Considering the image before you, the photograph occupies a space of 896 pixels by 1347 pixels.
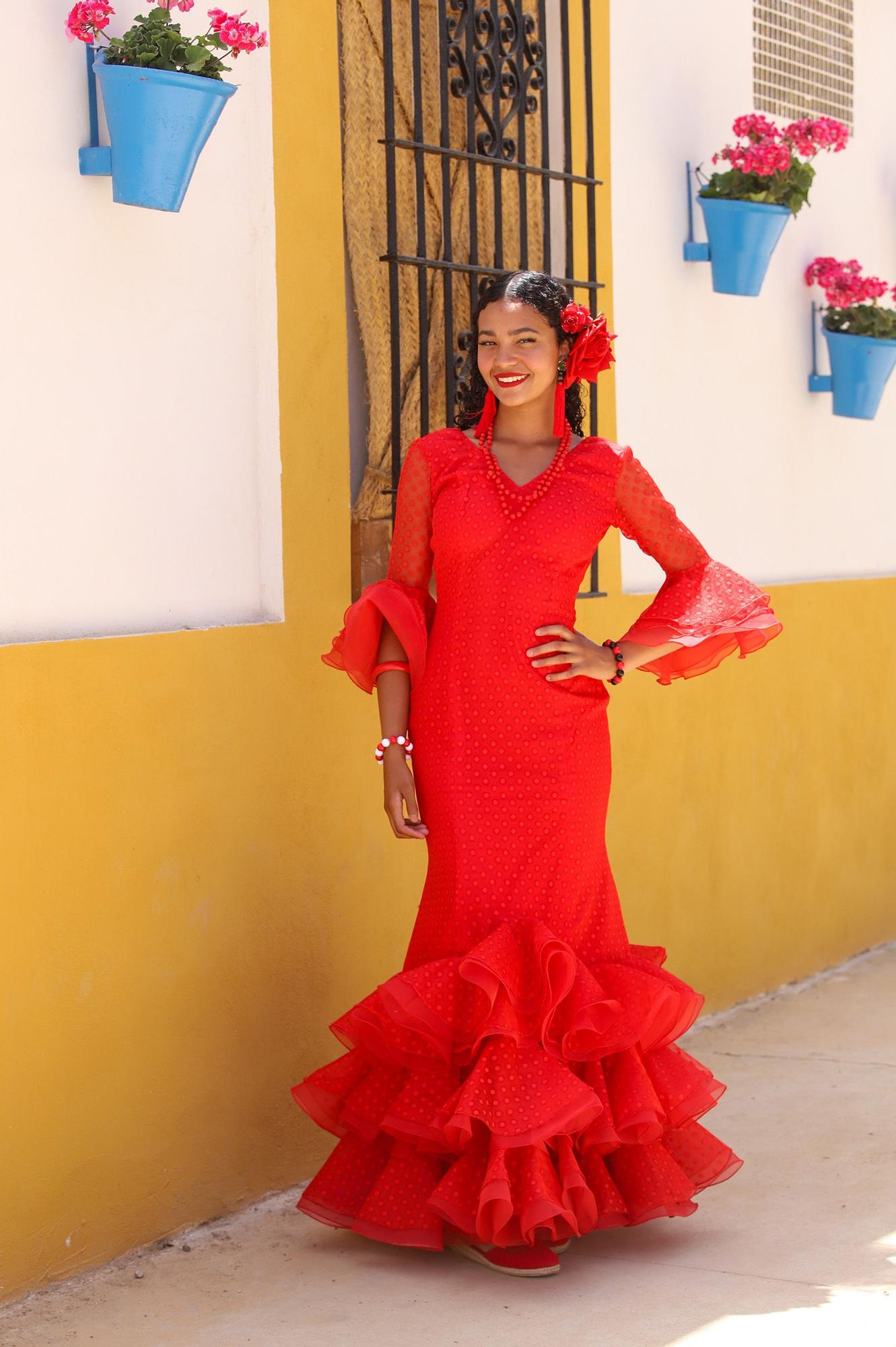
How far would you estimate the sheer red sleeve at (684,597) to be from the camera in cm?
346

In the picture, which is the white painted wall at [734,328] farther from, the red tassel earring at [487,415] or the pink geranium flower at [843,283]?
the red tassel earring at [487,415]

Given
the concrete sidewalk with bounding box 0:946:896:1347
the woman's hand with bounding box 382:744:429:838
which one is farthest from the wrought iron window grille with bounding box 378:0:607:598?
the concrete sidewalk with bounding box 0:946:896:1347

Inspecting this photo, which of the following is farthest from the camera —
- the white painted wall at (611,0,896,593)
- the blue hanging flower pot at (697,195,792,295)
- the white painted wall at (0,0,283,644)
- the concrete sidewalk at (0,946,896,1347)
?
the blue hanging flower pot at (697,195,792,295)

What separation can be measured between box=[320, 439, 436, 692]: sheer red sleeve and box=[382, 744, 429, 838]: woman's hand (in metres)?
0.17

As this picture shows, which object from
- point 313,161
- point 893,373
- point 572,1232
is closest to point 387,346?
point 313,161

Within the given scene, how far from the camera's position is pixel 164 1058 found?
3422mm

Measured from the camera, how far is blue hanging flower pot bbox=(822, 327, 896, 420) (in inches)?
235

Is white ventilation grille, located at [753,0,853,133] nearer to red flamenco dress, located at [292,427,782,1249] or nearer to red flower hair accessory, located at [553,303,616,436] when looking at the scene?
red flower hair accessory, located at [553,303,616,436]

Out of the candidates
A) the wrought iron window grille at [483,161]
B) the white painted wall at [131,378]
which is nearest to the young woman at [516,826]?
the white painted wall at [131,378]

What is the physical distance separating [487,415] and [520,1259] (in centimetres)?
161

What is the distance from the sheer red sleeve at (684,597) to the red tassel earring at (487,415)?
0.89 ft

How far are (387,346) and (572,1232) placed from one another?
2.04 meters

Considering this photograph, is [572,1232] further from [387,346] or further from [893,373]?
[893,373]

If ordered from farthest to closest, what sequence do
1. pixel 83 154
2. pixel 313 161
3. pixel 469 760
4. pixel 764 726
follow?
pixel 764 726 < pixel 313 161 < pixel 469 760 < pixel 83 154
